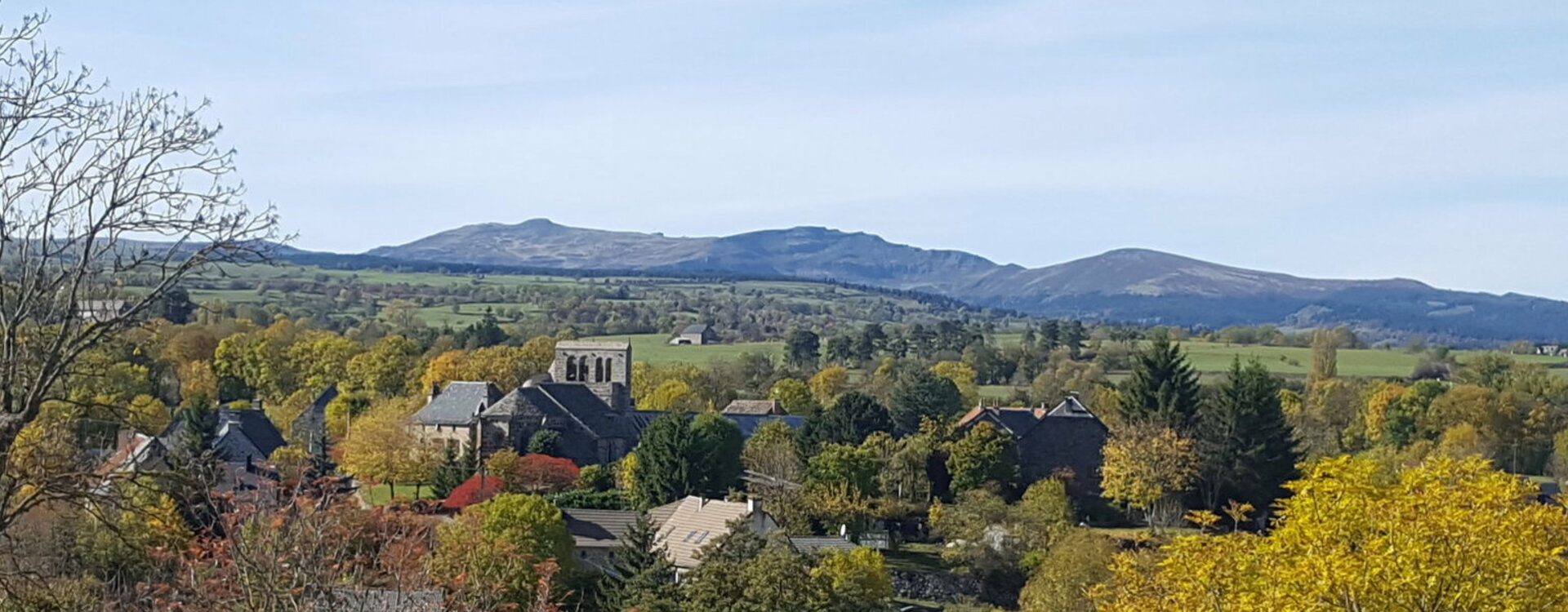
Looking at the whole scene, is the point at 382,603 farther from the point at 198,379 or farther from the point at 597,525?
the point at 198,379

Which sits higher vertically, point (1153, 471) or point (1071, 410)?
point (1071, 410)

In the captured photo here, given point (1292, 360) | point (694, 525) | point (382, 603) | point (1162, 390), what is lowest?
point (694, 525)

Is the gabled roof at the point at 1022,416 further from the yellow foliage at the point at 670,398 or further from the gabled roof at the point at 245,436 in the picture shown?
the gabled roof at the point at 245,436

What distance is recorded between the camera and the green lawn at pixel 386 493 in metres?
60.2

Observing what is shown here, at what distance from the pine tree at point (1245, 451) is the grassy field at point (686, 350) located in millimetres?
53852

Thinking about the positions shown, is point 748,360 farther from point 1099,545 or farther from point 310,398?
point 1099,545

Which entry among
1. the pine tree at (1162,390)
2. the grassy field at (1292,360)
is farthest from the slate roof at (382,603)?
the grassy field at (1292,360)

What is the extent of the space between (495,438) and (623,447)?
16.5 feet

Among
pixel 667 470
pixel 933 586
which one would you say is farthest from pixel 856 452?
pixel 933 586

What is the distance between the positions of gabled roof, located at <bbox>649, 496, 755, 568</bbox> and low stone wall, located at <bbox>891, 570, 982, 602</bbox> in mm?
4694

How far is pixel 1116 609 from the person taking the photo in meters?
24.0

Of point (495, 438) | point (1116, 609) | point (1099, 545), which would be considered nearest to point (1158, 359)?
point (1099, 545)

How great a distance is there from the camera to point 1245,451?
187ft

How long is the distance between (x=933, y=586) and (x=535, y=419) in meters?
23.4
